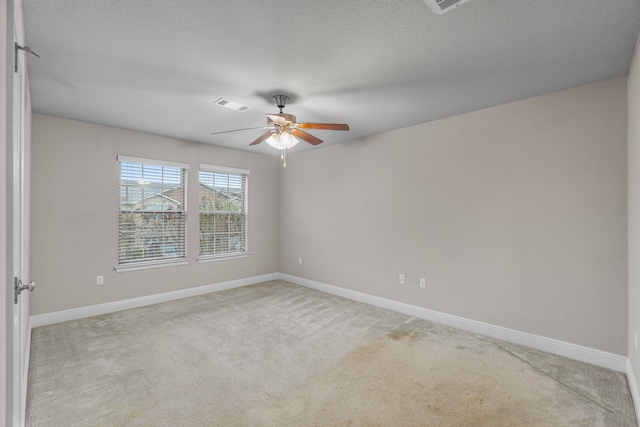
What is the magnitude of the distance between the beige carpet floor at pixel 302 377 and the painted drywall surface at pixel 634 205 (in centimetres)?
40

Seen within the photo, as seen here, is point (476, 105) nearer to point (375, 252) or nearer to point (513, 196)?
point (513, 196)

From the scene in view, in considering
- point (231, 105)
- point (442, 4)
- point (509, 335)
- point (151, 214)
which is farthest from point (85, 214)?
point (509, 335)

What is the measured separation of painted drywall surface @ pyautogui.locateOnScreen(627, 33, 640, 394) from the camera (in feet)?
7.14

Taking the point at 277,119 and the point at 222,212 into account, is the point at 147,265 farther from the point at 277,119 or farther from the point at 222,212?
the point at 277,119

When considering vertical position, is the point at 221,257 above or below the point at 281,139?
below

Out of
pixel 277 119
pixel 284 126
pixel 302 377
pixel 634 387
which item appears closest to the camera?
pixel 634 387

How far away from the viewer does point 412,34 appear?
81.2 inches

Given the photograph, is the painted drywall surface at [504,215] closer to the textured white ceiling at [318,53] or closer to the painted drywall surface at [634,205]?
the painted drywall surface at [634,205]

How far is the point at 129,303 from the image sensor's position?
14.0 feet

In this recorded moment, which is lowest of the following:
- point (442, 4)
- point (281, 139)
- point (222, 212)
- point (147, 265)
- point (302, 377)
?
point (302, 377)

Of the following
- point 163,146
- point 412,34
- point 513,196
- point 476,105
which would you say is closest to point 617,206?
point 513,196

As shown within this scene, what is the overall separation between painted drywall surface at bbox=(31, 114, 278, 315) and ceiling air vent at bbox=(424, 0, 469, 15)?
4109mm

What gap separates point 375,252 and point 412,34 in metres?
3.02

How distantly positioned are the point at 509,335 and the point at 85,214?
204 inches
